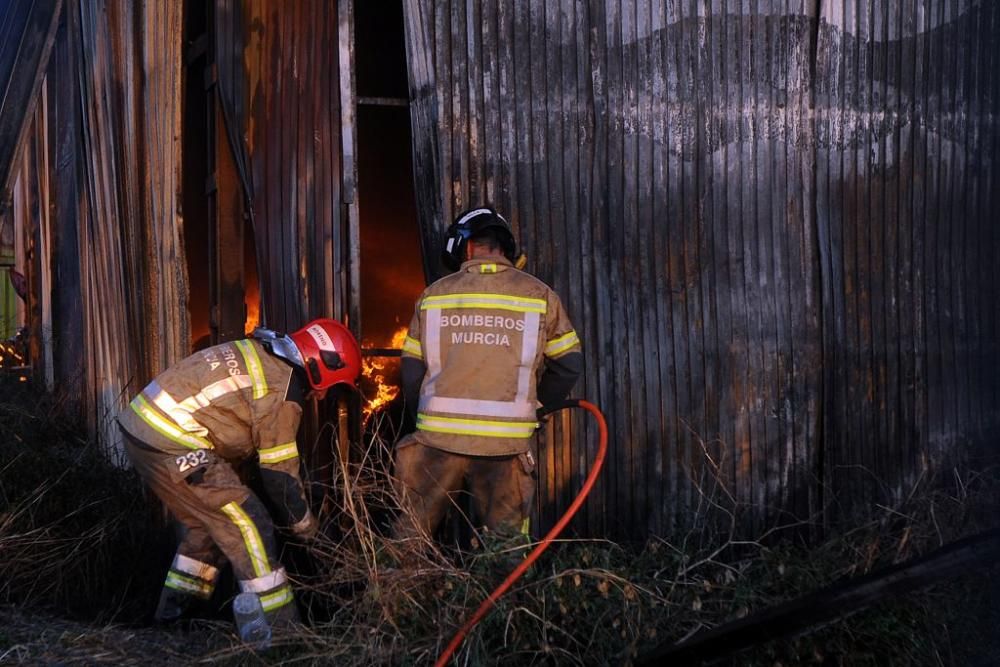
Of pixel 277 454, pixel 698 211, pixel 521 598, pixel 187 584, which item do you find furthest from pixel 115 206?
pixel 521 598

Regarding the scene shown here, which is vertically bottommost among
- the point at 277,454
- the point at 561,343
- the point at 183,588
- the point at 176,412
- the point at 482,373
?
the point at 183,588

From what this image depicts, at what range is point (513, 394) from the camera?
555 cm

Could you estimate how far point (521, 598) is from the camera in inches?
183

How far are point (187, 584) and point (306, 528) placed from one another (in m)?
0.89

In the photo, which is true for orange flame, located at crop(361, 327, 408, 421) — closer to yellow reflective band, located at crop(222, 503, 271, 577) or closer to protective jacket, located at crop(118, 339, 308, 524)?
protective jacket, located at crop(118, 339, 308, 524)

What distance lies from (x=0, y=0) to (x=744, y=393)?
22.6 ft

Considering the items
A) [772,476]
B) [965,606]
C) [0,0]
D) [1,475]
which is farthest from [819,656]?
[0,0]

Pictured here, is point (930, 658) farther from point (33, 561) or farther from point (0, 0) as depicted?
point (0, 0)

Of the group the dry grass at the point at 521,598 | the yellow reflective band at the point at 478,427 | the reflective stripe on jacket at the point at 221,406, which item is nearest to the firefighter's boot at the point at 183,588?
the dry grass at the point at 521,598

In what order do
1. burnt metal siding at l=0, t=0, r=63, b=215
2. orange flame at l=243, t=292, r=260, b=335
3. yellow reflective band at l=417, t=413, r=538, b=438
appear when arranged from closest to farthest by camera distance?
yellow reflective band at l=417, t=413, r=538, b=438 → burnt metal siding at l=0, t=0, r=63, b=215 → orange flame at l=243, t=292, r=260, b=335

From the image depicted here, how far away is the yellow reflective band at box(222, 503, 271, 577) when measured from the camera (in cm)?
545

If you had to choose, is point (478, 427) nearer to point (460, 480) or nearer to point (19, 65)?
point (460, 480)

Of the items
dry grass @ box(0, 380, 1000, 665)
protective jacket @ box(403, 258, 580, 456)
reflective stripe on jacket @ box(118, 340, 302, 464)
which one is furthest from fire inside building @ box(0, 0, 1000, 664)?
reflective stripe on jacket @ box(118, 340, 302, 464)

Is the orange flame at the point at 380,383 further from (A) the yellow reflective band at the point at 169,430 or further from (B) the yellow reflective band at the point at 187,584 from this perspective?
(A) the yellow reflective band at the point at 169,430
